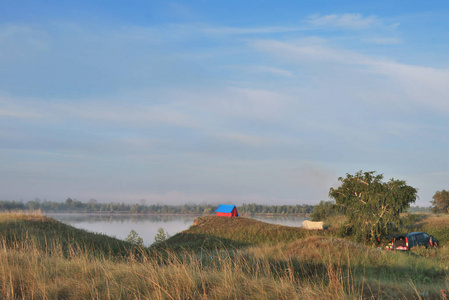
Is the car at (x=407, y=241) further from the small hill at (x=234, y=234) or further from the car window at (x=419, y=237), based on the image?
the small hill at (x=234, y=234)

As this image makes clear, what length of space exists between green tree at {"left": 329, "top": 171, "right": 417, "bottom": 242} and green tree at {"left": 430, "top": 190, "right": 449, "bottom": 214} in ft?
144

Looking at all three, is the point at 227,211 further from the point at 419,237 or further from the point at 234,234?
the point at 419,237

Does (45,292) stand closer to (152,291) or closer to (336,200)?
(152,291)

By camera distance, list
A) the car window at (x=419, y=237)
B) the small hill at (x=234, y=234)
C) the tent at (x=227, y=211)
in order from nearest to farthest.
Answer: the car window at (x=419, y=237)
the small hill at (x=234, y=234)
the tent at (x=227, y=211)

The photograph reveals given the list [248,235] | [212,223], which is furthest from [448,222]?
[212,223]

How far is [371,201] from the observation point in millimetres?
26875

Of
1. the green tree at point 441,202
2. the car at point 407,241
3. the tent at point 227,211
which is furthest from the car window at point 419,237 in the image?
the green tree at point 441,202

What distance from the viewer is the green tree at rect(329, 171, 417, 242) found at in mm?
26578

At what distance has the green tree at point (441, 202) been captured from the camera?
64.1 meters

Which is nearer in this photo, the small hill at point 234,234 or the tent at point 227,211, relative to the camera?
the small hill at point 234,234

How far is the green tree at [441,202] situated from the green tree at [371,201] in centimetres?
4384

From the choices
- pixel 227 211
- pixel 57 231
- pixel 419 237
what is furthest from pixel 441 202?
pixel 57 231

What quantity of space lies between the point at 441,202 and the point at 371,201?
47.0 meters

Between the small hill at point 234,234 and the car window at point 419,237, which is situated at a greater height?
the car window at point 419,237
